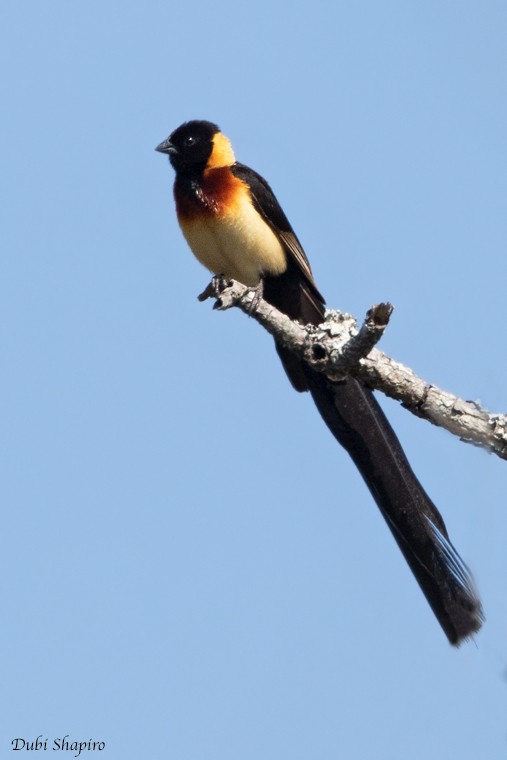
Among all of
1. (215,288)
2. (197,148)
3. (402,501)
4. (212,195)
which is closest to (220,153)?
(197,148)

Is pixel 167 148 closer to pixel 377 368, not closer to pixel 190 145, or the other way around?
pixel 190 145

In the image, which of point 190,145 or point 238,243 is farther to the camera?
point 190,145

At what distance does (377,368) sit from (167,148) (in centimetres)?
263

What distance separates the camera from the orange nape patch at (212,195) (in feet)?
17.0

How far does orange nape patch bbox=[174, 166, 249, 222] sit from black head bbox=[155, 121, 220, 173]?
0.24 meters

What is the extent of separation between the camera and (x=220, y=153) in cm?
566

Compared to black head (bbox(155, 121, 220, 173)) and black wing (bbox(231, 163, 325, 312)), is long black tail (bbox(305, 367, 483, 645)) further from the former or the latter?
black head (bbox(155, 121, 220, 173))

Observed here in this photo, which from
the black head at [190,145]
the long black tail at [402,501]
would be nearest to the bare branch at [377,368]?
the long black tail at [402,501]

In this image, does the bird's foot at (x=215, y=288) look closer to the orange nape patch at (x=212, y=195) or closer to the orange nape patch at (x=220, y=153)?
the orange nape patch at (x=212, y=195)

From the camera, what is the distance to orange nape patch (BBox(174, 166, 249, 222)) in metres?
5.17

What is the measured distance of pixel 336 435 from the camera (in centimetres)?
471

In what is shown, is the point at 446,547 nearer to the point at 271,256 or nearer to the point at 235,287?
the point at 235,287

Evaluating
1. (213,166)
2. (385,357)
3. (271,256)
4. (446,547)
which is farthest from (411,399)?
(213,166)

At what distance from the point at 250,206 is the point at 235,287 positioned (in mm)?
1111
